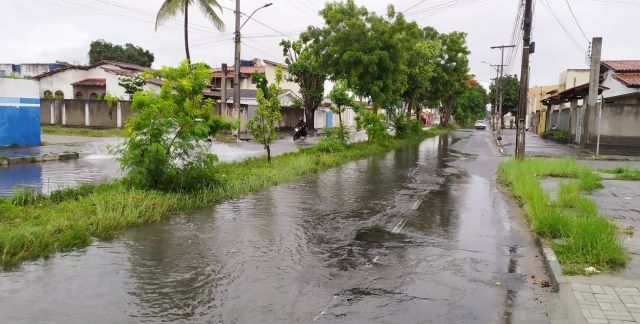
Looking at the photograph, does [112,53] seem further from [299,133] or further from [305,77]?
[299,133]

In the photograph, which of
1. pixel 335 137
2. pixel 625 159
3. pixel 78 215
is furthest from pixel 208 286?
pixel 625 159

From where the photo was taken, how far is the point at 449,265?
21.6ft

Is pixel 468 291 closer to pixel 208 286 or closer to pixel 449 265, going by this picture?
pixel 449 265

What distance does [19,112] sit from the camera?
20.9 m

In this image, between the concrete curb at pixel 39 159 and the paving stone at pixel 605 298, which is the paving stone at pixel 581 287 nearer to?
the paving stone at pixel 605 298

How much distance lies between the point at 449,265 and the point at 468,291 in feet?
3.07

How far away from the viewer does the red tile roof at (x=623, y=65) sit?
30297mm

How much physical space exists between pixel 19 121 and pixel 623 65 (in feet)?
108

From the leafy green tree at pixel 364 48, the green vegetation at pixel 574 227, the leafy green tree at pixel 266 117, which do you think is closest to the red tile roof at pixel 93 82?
the leafy green tree at pixel 364 48

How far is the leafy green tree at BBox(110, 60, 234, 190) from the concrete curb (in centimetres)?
763

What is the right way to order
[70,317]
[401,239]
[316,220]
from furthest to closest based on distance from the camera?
[316,220] → [401,239] → [70,317]

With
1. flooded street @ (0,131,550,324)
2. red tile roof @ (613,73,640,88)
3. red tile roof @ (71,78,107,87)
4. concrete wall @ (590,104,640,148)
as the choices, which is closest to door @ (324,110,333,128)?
red tile roof @ (71,78,107,87)

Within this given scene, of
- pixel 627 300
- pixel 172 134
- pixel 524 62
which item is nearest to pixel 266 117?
pixel 172 134

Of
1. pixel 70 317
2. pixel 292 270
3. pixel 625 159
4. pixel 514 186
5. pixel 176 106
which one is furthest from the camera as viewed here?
pixel 625 159
